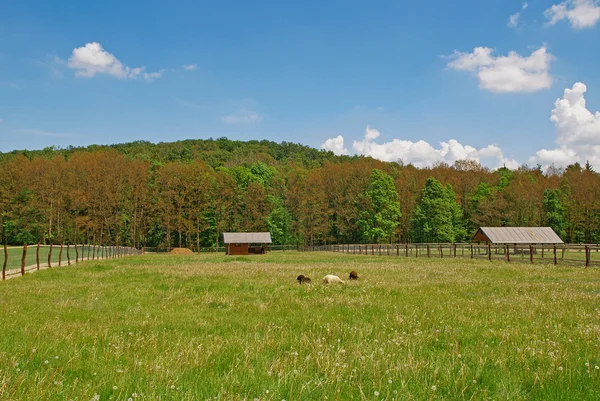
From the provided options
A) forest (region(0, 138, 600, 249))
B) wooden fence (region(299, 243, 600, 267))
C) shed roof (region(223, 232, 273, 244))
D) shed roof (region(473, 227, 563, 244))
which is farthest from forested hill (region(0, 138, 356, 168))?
shed roof (region(473, 227, 563, 244))

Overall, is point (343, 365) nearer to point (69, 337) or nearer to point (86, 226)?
point (69, 337)

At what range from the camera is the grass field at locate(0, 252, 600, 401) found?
191 inches

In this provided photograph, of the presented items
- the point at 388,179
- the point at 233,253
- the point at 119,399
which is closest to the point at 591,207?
the point at 388,179

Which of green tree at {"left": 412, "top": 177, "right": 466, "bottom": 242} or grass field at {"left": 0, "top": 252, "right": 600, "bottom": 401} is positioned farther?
green tree at {"left": 412, "top": 177, "right": 466, "bottom": 242}

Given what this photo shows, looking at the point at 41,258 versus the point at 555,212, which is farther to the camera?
the point at 555,212

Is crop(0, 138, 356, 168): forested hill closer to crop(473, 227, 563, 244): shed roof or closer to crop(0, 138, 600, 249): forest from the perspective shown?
crop(0, 138, 600, 249): forest

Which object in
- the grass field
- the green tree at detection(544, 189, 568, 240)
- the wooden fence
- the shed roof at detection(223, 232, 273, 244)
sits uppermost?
the green tree at detection(544, 189, 568, 240)

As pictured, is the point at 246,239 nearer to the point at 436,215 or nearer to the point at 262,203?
the point at 262,203

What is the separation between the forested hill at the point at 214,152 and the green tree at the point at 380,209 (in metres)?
42.0

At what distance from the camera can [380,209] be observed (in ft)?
311

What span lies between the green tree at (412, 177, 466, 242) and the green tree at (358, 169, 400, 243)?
566 cm

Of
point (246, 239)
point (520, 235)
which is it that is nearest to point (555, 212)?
point (520, 235)

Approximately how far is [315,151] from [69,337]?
16996cm

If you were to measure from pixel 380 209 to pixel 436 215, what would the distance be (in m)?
11.7
